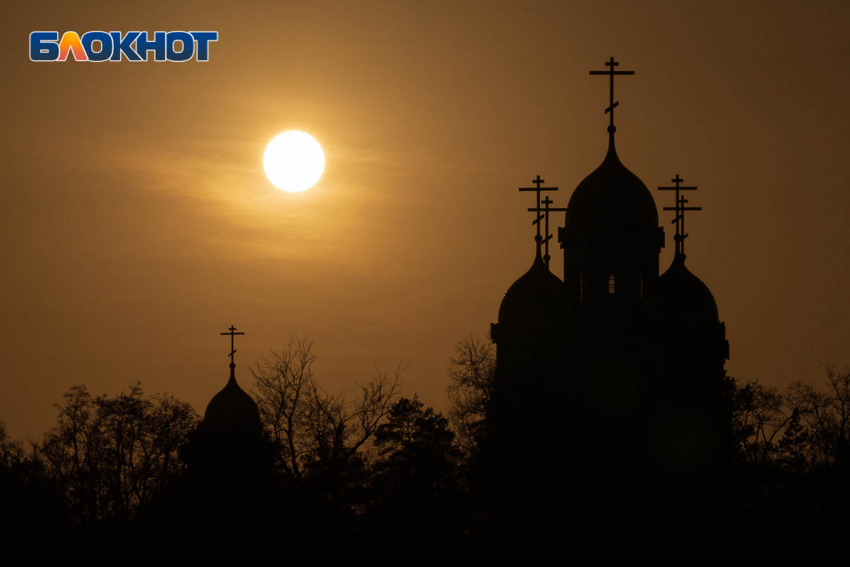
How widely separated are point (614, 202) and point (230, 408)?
88.4 ft

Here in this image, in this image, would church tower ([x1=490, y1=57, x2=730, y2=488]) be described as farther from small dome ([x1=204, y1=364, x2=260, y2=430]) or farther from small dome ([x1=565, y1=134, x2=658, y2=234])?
small dome ([x1=204, y1=364, x2=260, y2=430])

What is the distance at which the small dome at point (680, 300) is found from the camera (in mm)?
64750

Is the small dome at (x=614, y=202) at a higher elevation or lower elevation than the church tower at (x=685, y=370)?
higher

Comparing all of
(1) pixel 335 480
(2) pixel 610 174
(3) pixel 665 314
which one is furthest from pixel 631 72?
(1) pixel 335 480

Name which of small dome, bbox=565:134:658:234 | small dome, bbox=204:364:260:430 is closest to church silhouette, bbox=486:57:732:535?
small dome, bbox=565:134:658:234

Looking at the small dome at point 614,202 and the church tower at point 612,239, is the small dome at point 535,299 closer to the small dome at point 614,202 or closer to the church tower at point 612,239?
the church tower at point 612,239

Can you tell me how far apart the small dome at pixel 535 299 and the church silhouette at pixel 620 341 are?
0.04 metres

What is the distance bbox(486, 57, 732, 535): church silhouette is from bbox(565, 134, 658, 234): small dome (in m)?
0.04

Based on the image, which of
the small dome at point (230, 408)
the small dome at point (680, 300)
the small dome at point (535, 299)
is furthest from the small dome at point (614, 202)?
the small dome at point (230, 408)

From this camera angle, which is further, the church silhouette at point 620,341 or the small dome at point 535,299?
the small dome at point 535,299

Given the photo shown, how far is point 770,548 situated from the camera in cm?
4997

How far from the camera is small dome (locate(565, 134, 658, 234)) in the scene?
6475 cm

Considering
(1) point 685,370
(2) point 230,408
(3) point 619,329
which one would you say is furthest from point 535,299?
(2) point 230,408

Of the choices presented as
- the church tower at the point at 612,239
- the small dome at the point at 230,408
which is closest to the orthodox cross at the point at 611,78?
the church tower at the point at 612,239
